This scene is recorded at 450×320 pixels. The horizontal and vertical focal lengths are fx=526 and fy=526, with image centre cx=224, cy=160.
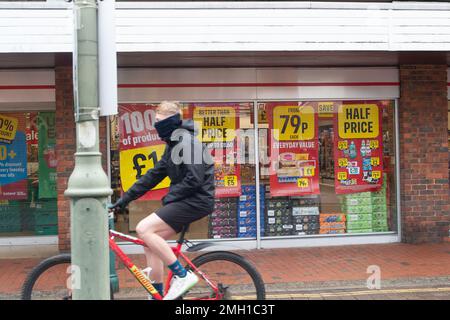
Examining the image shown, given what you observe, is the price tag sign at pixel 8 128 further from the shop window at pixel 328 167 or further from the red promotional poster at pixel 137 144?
the shop window at pixel 328 167

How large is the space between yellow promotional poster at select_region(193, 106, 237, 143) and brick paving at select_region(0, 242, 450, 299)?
1976mm

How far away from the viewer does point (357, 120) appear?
9148 mm

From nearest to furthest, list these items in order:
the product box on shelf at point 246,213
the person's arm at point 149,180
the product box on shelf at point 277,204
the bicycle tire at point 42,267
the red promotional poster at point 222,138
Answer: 1. the bicycle tire at point 42,267
2. the person's arm at point 149,180
3. the red promotional poster at point 222,138
4. the product box on shelf at point 246,213
5. the product box on shelf at point 277,204

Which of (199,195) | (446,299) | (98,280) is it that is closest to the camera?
(98,280)

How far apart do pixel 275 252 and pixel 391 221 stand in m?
2.26

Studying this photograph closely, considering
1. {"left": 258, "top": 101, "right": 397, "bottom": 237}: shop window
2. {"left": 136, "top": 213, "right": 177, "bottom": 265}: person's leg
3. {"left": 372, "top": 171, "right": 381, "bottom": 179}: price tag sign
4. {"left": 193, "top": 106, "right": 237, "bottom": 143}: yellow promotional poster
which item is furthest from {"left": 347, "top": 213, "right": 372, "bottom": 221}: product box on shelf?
{"left": 136, "top": 213, "right": 177, "bottom": 265}: person's leg

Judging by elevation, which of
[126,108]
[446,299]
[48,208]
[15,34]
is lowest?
[446,299]

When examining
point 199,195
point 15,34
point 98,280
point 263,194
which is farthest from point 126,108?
point 98,280

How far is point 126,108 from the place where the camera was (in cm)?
862

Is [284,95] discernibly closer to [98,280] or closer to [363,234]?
[363,234]

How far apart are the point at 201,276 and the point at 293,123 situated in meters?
4.96

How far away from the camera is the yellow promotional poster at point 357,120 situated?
9125 millimetres

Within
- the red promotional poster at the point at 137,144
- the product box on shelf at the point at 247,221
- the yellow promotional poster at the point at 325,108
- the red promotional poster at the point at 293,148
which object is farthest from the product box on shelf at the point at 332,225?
the red promotional poster at the point at 137,144

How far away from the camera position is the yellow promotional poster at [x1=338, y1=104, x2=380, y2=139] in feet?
29.9
